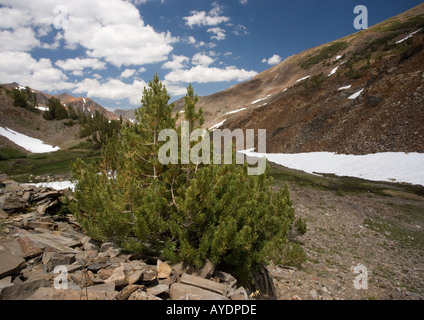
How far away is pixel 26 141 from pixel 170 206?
46.2m

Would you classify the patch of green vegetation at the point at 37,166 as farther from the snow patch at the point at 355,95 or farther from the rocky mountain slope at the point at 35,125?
the snow patch at the point at 355,95

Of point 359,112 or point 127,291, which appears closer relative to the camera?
point 127,291

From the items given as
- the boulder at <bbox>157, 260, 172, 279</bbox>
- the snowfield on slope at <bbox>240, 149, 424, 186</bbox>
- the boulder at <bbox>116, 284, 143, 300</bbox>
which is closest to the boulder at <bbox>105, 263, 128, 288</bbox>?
the boulder at <bbox>116, 284, 143, 300</bbox>

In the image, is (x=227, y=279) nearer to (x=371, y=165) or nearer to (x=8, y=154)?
(x=371, y=165)

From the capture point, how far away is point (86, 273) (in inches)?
156

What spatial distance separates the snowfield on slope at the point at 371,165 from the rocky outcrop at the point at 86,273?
2032 centimetres

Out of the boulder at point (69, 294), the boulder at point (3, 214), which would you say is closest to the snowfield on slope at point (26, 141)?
the boulder at point (3, 214)

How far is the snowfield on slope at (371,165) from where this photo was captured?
18.5 meters

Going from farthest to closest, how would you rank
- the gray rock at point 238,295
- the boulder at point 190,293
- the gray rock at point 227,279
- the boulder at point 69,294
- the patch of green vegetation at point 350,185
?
the patch of green vegetation at point 350,185 → the gray rock at point 227,279 → the gray rock at point 238,295 → the boulder at point 190,293 → the boulder at point 69,294

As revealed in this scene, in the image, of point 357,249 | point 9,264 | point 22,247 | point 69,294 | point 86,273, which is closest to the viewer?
A: point 69,294

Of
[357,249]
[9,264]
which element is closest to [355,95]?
[357,249]

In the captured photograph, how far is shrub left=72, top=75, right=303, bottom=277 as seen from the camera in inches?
189

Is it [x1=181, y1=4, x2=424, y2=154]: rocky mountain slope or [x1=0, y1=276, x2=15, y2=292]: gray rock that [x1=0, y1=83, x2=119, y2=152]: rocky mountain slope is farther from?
[x1=0, y1=276, x2=15, y2=292]: gray rock
